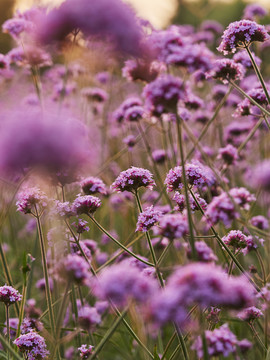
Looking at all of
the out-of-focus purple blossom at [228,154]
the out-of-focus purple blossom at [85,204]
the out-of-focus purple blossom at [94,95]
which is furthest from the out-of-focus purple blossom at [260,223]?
the out-of-focus purple blossom at [94,95]

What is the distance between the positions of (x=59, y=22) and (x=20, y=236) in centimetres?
343

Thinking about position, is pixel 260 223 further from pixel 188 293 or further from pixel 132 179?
pixel 188 293

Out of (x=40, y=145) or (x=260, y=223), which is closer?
(x=40, y=145)

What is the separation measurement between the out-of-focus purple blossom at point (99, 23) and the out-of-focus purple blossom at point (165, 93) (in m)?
0.11

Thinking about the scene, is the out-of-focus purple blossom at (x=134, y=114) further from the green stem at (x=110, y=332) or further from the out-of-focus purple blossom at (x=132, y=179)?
the green stem at (x=110, y=332)

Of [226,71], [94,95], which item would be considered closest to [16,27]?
[94,95]

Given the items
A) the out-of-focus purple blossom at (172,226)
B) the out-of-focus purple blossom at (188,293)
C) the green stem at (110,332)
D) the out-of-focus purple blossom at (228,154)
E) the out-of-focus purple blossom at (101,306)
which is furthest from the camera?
the out-of-focus purple blossom at (228,154)

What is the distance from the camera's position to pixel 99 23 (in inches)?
46.3

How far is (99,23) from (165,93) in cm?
28

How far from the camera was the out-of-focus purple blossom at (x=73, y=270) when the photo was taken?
116cm

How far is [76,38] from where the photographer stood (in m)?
1.33

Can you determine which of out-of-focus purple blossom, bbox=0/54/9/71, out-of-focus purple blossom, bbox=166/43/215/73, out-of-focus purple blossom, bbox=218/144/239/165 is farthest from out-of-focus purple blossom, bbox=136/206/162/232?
out-of-focus purple blossom, bbox=0/54/9/71

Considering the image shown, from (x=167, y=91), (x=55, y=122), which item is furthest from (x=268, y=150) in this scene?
(x=55, y=122)

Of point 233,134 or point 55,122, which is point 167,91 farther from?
point 233,134
